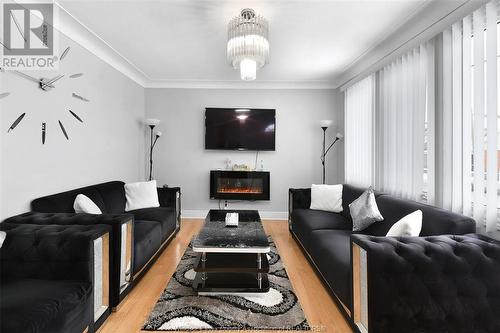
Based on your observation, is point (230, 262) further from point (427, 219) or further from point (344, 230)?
point (427, 219)

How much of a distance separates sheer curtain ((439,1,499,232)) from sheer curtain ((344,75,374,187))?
4.68ft

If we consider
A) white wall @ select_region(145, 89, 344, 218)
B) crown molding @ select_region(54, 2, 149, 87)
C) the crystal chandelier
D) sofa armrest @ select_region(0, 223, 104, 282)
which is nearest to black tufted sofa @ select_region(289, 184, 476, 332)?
white wall @ select_region(145, 89, 344, 218)

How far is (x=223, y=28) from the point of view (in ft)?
9.29

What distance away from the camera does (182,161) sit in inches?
196

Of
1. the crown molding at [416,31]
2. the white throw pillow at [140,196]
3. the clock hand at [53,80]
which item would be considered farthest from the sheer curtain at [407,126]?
the clock hand at [53,80]

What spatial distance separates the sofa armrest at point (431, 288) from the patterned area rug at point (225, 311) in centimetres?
69

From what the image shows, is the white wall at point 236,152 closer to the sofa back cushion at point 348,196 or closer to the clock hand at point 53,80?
the sofa back cushion at point 348,196

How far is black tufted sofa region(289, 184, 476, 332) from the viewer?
181 centimetres

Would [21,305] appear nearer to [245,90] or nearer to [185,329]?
[185,329]

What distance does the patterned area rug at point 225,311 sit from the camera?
6.06ft

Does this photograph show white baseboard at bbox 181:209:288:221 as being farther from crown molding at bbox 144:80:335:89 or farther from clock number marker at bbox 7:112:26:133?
clock number marker at bbox 7:112:26:133

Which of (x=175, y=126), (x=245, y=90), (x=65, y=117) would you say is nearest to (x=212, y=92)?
(x=245, y=90)

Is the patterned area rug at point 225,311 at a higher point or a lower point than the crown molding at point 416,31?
lower

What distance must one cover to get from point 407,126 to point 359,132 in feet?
4.08
